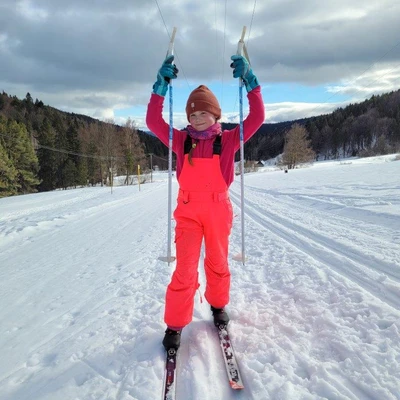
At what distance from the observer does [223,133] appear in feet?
8.57

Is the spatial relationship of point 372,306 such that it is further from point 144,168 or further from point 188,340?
point 144,168

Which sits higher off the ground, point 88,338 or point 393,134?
point 393,134

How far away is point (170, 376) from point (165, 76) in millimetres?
2560

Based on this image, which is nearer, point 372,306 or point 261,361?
point 261,361

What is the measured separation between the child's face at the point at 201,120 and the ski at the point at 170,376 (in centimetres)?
192

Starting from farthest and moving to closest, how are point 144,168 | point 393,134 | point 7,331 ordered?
point 393,134
point 144,168
point 7,331

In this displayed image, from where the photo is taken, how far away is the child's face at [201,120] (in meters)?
2.53

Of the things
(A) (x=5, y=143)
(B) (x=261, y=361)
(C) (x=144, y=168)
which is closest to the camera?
(B) (x=261, y=361)

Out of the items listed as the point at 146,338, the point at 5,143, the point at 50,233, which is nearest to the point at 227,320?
the point at 146,338

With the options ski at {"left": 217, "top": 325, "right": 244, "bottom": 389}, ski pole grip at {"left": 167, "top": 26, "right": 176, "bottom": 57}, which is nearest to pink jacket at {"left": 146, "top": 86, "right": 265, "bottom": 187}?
ski pole grip at {"left": 167, "top": 26, "right": 176, "bottom": 57}

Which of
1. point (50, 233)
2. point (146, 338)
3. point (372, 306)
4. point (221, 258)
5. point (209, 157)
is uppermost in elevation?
point (209, 157)

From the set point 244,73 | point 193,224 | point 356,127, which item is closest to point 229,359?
point 193,224

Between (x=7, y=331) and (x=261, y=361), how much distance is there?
255 cm

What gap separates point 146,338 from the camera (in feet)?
8.18
